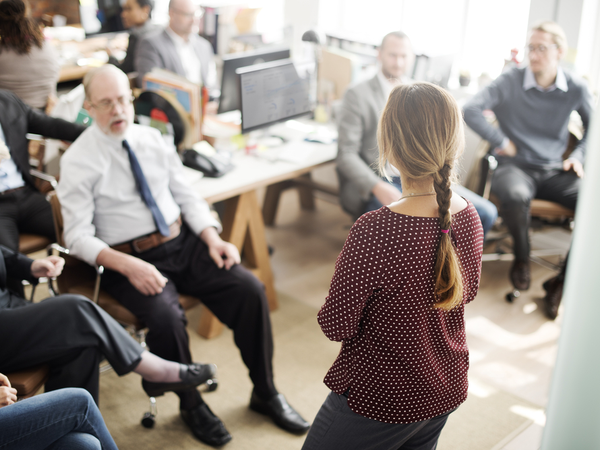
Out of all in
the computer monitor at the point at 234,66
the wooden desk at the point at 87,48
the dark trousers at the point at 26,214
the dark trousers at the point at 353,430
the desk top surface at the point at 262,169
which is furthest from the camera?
the wooden desk at the point at 87,48

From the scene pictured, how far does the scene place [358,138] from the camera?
118 inches

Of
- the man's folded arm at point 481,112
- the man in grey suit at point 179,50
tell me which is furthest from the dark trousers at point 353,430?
the man in grey suit at point 179,50

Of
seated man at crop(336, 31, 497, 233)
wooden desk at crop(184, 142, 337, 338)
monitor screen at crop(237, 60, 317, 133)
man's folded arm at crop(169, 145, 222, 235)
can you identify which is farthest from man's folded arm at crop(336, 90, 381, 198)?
man's folded arm at crop(169, 145, 222, 235)

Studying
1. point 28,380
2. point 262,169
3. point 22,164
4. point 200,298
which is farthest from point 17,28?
point 28,380

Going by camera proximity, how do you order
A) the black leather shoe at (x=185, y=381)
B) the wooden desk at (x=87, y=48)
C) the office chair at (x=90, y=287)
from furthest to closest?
the wooden desk at (x=87, y=48)
the office chair at (x=90, y=287)
the black leather shoe at (x=185, y=381)

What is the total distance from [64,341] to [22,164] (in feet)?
3.85

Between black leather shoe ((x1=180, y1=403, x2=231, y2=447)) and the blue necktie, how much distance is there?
0.68 m

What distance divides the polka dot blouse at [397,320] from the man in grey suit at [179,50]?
277 cm

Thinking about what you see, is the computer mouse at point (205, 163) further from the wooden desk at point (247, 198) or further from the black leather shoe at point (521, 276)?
the black leather shoe at point (521, 276)

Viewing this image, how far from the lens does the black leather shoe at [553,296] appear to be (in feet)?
9.82

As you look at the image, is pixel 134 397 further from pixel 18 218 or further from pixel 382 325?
pixel 382 325

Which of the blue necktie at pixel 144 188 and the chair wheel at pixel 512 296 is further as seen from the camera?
the chair wheel at pixel 512 296

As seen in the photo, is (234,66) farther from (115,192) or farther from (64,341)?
(64,341)

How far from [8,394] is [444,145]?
4.25 ft
